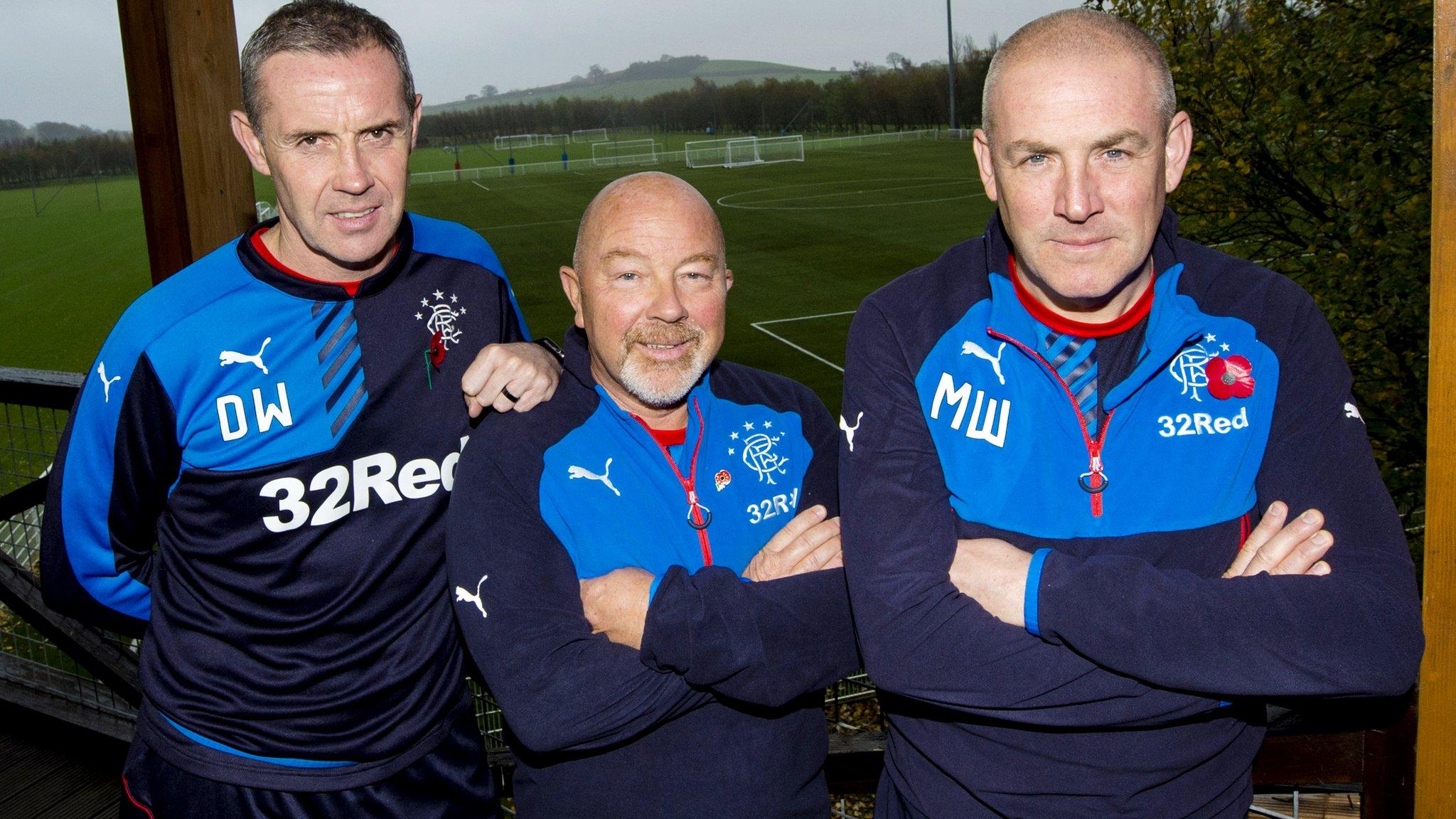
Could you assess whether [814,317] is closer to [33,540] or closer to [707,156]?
[33,540]

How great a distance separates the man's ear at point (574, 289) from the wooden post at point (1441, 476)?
1.54 metres

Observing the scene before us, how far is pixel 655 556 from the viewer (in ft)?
6.98

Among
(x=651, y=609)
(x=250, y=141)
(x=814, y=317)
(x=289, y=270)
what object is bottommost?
(x=814, y=317)

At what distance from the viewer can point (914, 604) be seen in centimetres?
Answer: 182

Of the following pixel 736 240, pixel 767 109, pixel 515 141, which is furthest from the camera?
pixel 767 109

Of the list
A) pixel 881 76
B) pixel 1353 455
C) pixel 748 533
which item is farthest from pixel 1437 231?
pixel 881 76

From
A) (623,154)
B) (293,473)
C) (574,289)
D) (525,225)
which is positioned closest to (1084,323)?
(574,289)

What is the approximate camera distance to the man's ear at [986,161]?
1975mm

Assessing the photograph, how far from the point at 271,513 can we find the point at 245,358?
1.03ft

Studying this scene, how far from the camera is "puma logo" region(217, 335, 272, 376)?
226 centimetres

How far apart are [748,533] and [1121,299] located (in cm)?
81

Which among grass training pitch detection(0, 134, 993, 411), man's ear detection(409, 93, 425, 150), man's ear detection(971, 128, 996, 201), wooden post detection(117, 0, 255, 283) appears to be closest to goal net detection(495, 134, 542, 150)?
grass training pitch detection(0, 134, 993, 411)

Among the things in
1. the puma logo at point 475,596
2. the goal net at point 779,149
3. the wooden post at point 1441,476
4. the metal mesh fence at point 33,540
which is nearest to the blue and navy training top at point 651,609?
the puma logo at point 475,596

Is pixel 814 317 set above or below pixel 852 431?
below
